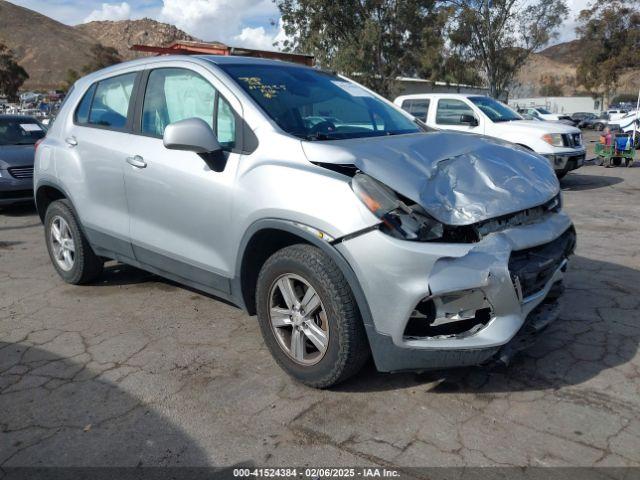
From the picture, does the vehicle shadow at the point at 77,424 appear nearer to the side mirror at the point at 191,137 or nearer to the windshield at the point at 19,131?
the side mirror at the point at 191,137

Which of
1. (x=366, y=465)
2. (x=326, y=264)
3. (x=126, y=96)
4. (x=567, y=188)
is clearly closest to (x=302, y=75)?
(x=126, y=96)

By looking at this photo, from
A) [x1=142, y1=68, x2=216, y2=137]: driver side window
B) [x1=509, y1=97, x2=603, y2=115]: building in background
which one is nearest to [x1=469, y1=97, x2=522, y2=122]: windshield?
[x1=142, y1=68, x2=216, y2=137]: driver side window

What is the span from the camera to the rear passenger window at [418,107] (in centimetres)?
1122

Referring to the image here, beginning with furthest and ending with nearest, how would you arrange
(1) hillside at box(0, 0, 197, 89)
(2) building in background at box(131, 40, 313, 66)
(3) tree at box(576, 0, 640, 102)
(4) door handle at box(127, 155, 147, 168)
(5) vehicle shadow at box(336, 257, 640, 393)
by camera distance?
(1) hillside at box(0, 0, 197, 89), (3) tree at box(576, 0, 640, 102), (2) building in background at box(131, 40, 313, 66), (4) door handle at box(127, 155, 147, 168), (5) vehicle shadow at box(336, 257, 640, 393)

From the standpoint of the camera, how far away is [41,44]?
120 meters

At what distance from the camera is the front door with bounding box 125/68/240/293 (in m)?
3.45

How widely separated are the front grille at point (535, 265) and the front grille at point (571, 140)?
7.95 m

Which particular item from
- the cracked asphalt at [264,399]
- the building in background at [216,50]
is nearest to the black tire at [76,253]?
the cracked asphalt at [264,399]

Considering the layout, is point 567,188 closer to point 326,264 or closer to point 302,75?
point 302,75

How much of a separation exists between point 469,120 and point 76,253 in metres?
7.93

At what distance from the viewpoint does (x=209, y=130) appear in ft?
10.7

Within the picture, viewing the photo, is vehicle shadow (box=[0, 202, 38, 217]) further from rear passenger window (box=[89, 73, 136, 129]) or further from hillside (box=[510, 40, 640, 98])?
hillside (box=[510, 40, 640, 98])

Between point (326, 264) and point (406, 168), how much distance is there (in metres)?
0.66

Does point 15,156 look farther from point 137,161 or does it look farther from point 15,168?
point 137,161
